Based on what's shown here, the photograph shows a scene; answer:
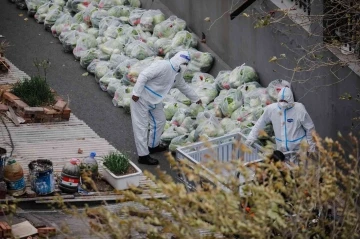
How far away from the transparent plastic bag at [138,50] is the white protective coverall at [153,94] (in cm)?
254

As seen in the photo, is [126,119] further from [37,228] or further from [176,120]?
[37,228]

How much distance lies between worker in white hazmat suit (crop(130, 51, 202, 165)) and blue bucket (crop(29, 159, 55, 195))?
6.60 ft

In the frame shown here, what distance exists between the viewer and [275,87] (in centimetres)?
1438

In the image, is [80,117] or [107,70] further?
[107,70]

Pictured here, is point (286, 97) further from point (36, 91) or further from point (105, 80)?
point (105, 80)

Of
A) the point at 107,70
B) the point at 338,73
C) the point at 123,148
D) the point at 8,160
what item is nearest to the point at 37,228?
the point at 8,160

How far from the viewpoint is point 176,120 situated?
580 inches

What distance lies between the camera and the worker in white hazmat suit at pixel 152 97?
1377cm

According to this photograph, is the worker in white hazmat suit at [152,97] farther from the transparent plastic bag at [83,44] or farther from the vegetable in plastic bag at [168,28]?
the transparent plastic bag at [83,44]

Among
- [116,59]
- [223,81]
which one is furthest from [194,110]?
[116,59]

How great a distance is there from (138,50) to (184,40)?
74 centimetres

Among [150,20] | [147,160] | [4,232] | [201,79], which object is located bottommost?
[147,160]

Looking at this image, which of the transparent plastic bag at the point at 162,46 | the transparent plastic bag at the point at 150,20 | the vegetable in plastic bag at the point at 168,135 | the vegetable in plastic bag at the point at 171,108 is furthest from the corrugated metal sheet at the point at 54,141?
the transparent plastic bag at the point at 150,20

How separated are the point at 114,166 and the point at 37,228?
173 centimetres
